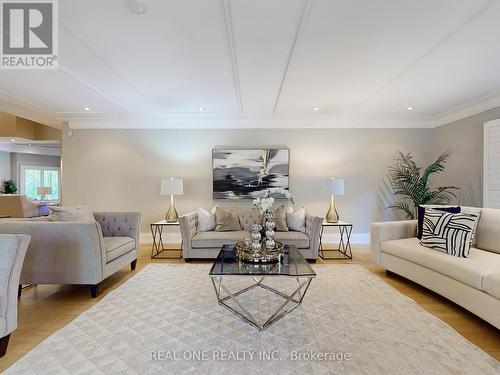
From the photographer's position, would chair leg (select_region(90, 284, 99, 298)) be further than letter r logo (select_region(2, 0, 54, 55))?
Yes

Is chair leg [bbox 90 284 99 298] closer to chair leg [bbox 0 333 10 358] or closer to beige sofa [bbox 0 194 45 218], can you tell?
chair leg [bbox 0 333 10 358]

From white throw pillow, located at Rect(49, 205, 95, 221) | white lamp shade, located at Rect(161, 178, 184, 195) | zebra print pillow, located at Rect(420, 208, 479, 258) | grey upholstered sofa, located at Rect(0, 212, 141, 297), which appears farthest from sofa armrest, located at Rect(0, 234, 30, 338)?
zebra print pillow, located at Rect(420, 208, 479, 258)

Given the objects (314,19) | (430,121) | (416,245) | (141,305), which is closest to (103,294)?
(141,305)

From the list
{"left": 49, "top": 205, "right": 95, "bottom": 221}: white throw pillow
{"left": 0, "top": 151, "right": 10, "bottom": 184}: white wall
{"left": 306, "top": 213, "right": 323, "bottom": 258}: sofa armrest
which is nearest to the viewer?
{"left": 49, "top": 205, "right": 95, "bottom": 221}: white throw pillow

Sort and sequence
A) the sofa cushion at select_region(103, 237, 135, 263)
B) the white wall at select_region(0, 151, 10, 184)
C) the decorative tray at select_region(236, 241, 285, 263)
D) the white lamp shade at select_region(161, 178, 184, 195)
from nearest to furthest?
the decorative tray at select_region(236, 241, 285, 263) → the sofa cushion at select_region(103, 237, 135, 263) → the white lamp shade at select_region(161, 178, 184, 195) → the white wall at select_region(0, 151, 10, 184)

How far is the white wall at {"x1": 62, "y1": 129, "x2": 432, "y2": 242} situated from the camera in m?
4.92

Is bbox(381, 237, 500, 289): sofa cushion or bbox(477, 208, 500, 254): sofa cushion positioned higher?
bbox(477, 208, 500, 254): sofa cushion

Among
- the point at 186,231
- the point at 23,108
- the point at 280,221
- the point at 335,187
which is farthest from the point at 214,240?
the point at 23,108

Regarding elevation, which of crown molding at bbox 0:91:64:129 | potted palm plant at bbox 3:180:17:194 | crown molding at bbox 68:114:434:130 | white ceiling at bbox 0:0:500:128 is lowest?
potted palm plant at bbox 3:180:17:194

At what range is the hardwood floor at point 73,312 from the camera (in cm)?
184

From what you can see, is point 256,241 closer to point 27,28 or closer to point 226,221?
point 226,221

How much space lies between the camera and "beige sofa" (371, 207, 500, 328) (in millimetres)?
1982

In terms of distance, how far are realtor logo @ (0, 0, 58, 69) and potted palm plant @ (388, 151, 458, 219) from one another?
209 inches

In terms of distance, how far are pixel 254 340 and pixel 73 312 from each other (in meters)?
1.78
